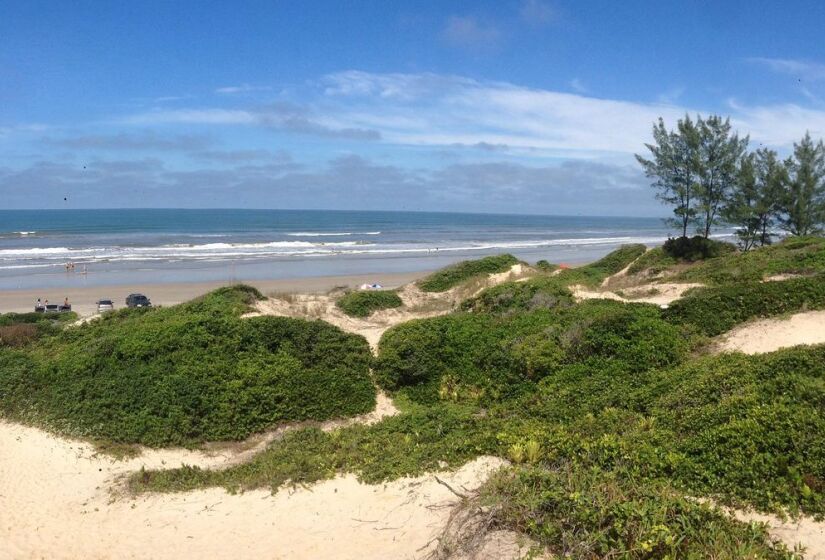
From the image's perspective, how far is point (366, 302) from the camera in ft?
72.3

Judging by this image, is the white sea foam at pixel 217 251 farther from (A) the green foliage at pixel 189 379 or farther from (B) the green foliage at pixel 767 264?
(A) the green foliage at pixel 189 379

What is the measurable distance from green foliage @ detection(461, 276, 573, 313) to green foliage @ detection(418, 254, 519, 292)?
502 centimetres

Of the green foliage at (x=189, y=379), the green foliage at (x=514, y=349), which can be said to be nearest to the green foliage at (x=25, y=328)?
the green foliage at (x=189, y=379)

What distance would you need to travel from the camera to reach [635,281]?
87.4 feet

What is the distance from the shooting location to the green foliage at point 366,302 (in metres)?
21.4

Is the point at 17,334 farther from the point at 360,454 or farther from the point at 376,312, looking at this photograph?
the point at 360,454

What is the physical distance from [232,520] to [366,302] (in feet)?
45.0

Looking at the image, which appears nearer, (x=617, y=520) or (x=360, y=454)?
(x=617, y=520)

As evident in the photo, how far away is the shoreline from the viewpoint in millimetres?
30344

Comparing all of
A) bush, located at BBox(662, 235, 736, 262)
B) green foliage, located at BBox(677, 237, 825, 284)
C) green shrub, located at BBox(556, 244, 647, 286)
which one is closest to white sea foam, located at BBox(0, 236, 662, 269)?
green shrub, located at BBox(556, 244, 647, 286)

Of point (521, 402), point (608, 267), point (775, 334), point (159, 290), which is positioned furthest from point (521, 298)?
point (159, 290)

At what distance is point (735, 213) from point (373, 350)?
2199cm

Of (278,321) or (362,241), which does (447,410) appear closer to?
(278,321)

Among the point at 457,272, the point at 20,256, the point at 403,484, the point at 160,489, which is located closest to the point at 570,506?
the point at 403,484
